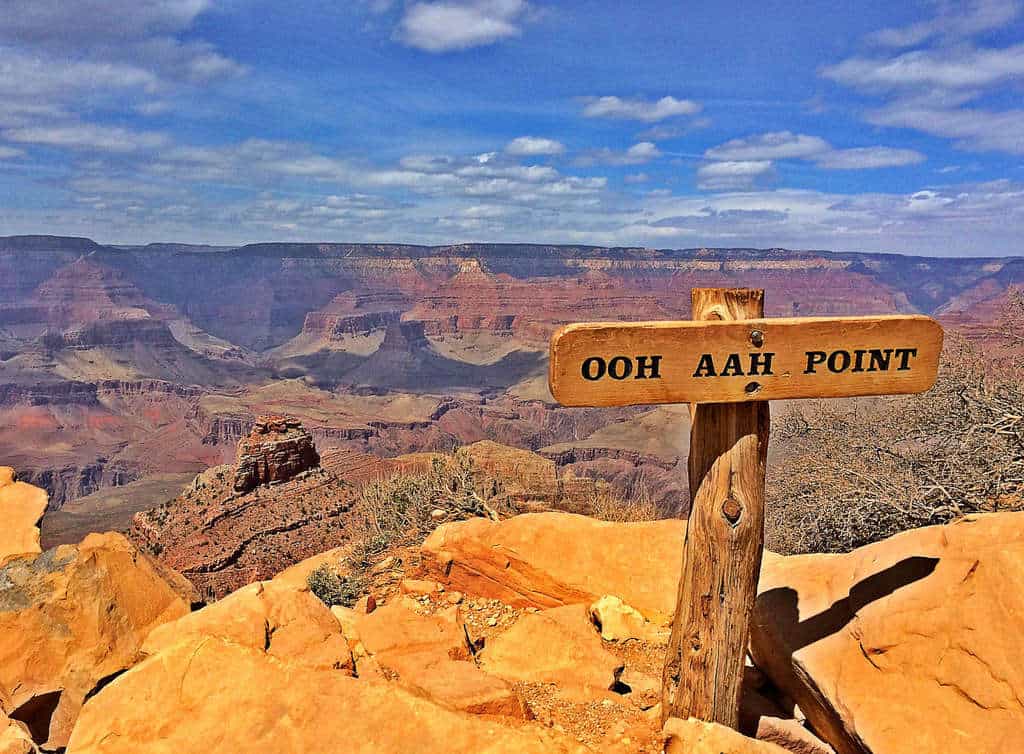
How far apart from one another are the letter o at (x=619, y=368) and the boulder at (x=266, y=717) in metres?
1.45

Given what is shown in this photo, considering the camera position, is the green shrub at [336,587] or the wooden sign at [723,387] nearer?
the wooden sign at [723,387]

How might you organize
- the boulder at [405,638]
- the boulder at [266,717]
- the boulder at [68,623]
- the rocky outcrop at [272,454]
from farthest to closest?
the rocky outcrop at [272,454] < the boulder at [405,638] < the boulder at [68,623] < the boulder at [266,717]

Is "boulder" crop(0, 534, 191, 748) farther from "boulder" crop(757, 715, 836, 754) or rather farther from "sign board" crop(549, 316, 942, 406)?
"boulder" crop(757, 715, 836, 754)

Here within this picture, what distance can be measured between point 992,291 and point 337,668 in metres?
146

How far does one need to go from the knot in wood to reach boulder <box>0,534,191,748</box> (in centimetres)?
302

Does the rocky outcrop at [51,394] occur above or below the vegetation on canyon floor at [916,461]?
below

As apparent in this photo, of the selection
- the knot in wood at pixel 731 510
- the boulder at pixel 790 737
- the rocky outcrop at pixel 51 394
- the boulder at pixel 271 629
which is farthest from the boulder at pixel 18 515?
the rocky outcrop at pixel 51 394

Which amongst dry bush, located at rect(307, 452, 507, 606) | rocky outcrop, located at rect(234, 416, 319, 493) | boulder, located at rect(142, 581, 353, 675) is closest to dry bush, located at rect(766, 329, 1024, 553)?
dry bush, located at rect(307, 452, 507, 606)

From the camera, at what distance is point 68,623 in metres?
3.68

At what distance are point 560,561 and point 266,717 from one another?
3635 millimetres

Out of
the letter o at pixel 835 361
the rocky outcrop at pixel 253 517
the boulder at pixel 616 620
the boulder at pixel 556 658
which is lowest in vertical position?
the rocky outcrop at pixel 253 517

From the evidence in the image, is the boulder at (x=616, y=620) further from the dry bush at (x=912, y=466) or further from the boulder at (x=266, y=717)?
the dry bush at (x=912, y=466)

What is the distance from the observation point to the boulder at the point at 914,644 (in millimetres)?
2943

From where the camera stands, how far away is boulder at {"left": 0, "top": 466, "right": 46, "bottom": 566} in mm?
4910
